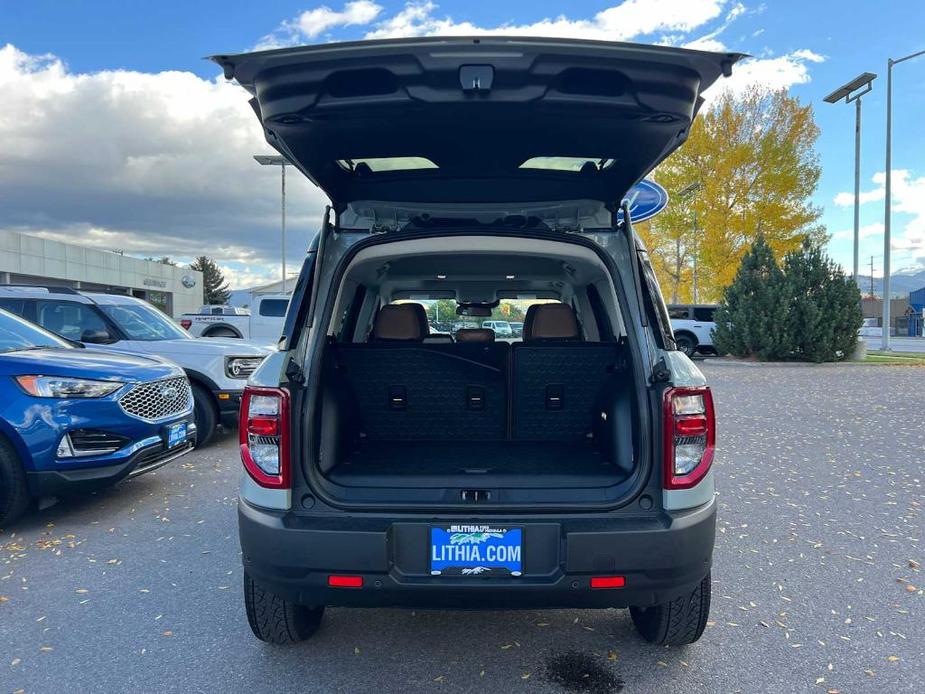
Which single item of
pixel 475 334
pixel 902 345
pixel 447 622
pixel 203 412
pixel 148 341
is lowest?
pixel 447 622

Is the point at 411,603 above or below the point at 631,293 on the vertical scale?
below

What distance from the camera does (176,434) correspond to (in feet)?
16.0

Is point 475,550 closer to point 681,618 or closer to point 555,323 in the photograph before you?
point 681,618

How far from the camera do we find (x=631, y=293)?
262 centimetres

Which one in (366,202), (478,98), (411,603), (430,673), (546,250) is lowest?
(430,673)

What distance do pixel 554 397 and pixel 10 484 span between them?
3560 mm

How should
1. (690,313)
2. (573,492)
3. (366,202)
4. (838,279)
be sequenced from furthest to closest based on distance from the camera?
1. (690,313)
2. (838,279)
3. (366,202)
4. (573,492)

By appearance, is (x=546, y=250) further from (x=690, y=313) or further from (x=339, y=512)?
(x=690, y=313)

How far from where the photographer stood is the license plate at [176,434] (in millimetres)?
4773

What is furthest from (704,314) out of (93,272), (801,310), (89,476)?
A: (93,272)

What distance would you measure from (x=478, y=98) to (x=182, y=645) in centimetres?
262

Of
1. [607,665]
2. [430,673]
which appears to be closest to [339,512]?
[430,673]

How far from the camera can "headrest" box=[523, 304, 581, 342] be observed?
3840 mm

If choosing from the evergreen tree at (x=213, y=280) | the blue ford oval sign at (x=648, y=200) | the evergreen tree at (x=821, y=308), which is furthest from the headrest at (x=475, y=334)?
the evergreen tree at (x=213, y=280)
